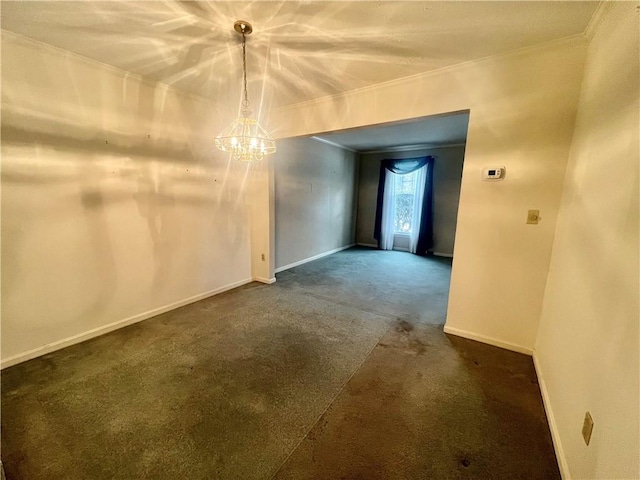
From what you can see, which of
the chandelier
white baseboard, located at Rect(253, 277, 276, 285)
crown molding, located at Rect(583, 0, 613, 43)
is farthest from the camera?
white baseboard, located at Rect(253, 277, 276, 285)

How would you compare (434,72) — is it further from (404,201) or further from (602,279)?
(404,201)

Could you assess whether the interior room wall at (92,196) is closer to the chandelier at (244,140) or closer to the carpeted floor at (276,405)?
the carpeted floor at (276,405)

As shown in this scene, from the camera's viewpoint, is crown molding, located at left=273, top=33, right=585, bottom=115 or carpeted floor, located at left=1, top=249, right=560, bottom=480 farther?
crown molding, located at left=273, top=33, right=585, bottom=115

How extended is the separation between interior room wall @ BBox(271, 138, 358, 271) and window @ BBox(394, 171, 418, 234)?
1.12m

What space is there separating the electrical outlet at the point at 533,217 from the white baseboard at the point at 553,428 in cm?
108

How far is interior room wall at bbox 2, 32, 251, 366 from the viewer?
74.4 inches

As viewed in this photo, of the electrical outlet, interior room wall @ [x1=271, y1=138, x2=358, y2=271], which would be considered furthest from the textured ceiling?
interior room wall @ [x1=271, y1=138, x2=358, y2=271]

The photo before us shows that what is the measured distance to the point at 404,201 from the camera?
20.6ft

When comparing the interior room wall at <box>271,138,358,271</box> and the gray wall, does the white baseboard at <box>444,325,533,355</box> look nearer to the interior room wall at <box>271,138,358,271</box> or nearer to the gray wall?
the interior room wall at <box>271,138,358,271</box>

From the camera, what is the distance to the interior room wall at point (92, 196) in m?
1.89

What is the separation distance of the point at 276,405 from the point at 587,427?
153cm

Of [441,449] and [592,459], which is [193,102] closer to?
[441,449]

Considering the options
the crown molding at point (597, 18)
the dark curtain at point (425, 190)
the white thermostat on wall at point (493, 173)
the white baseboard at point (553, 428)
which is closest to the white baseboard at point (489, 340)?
the white baseboard at point (553, 428)

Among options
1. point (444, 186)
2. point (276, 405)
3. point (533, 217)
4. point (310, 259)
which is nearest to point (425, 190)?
point (444, 186)
